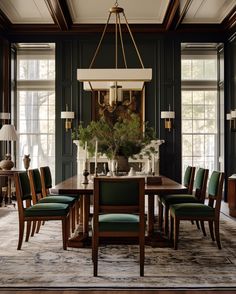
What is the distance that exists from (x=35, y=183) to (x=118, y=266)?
1.95 metres

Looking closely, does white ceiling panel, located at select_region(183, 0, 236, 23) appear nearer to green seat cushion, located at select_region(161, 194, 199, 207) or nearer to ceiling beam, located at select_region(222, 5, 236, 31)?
ceiling beam, located at select_region(222, 5, 236, 31)

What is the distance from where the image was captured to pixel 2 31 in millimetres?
8406

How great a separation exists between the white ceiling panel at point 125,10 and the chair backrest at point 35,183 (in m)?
3.68

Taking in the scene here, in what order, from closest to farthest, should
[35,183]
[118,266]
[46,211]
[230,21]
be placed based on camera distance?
[118,266]
[46,211]
[35,183]
[230,21]

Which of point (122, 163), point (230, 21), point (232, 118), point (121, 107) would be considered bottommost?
point (122, 163)

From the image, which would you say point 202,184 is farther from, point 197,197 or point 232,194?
point 232,194

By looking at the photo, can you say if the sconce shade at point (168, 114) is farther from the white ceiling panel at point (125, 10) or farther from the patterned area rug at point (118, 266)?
the patterned area rug at point (118, 266)

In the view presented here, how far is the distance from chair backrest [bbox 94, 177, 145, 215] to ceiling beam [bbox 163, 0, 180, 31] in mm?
4686

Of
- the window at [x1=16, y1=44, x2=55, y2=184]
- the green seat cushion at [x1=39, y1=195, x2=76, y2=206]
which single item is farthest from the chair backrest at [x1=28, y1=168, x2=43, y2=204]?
the window at [x1=16, y1=44, x2=55, y2=184]

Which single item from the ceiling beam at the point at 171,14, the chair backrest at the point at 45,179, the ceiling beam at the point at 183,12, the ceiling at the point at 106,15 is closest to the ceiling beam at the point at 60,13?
the ceiling at the point at 106,15

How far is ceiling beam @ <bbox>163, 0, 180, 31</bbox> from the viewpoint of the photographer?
287 inches

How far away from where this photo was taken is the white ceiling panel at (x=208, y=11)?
7.42 metres

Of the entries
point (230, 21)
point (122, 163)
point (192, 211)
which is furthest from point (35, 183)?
point (230, 21)

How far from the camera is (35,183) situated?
5273 mm
